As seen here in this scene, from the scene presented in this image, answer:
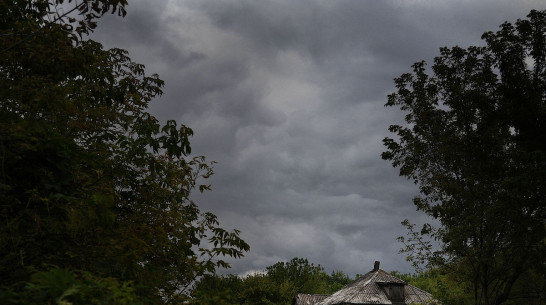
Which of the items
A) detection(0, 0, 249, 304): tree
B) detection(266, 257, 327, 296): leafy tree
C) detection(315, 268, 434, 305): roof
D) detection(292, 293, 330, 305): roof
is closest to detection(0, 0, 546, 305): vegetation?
detection(0, 0, 249, 304): tree

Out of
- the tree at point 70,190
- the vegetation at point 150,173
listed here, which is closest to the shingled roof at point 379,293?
the vegetation at point 150,173

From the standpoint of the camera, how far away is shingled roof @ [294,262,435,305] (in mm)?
42344

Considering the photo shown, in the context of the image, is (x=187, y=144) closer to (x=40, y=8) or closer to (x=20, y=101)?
(x=20, y=101)

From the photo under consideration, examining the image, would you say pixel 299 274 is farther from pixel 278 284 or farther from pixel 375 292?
pixel 375 292

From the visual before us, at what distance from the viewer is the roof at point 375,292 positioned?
139ft

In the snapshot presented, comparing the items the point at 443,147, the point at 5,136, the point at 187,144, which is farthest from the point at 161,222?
the point at 443,147

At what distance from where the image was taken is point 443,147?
18.7m

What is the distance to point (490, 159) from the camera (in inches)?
707

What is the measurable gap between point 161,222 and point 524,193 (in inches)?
559

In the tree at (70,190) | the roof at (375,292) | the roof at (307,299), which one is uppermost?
the roof at (307,299)

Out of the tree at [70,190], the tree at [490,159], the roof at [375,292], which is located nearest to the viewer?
the tree at [70,190]

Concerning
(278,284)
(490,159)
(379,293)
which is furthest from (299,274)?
(490,159)

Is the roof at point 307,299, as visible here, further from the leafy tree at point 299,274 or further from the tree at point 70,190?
the tree at point 70,190

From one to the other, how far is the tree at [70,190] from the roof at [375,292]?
35.2 metres
